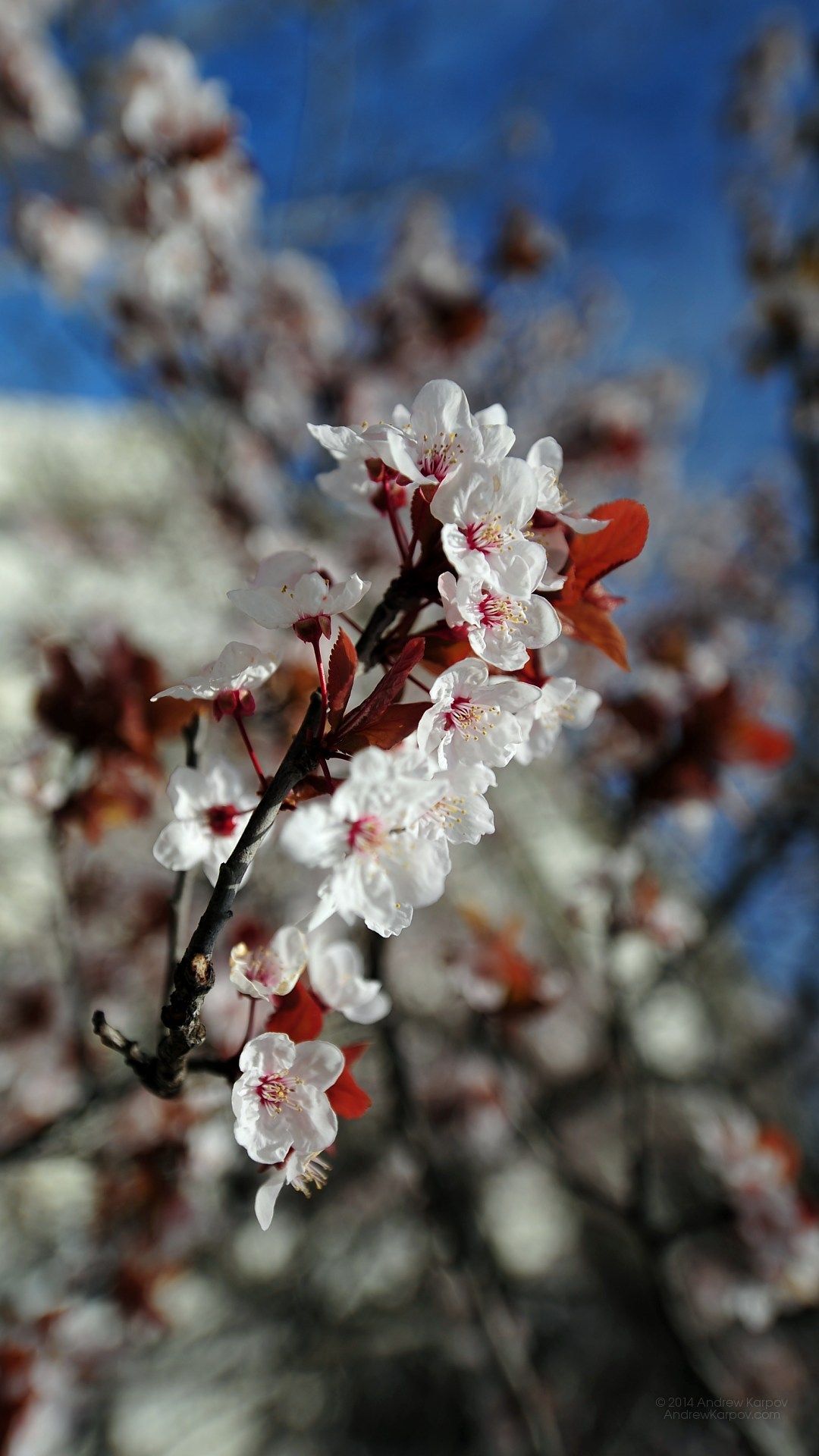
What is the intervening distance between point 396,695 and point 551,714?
0.65 feet

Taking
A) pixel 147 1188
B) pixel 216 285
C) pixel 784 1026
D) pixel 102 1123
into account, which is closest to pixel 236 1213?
pixel 102 1123

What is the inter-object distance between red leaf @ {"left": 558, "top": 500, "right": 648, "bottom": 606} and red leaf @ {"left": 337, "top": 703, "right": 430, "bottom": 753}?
17cm

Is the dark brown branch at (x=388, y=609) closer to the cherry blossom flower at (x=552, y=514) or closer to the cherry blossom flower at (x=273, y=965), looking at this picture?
the cherry blossom flower at (x=552, y=514)

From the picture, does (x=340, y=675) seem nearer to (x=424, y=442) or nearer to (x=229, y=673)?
(x=229, y=673)

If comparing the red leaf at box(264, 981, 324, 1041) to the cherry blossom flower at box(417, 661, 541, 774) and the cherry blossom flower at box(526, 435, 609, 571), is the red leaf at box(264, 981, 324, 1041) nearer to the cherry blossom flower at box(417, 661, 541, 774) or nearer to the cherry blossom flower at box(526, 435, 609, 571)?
the cherry blossom flower at box(417, 661, 541, 774)

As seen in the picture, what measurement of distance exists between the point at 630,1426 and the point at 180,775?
11.4 ft

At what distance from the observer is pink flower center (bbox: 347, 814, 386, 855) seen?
50cm

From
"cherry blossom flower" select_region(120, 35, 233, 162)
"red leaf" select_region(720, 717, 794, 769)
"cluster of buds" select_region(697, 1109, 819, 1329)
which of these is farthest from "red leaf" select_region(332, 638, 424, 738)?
"cherry blossom flower" select_region(120, 35, 233, 162)

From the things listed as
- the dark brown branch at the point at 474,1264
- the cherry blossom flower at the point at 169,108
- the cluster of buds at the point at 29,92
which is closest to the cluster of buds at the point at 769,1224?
the dark brown branch at the point at 474,1264

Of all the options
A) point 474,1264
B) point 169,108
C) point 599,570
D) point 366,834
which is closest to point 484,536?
point 599,570

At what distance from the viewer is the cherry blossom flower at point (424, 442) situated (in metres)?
0.54

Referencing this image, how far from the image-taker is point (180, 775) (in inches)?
24.6

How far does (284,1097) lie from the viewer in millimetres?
593

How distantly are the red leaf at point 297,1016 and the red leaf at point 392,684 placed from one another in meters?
0.25
